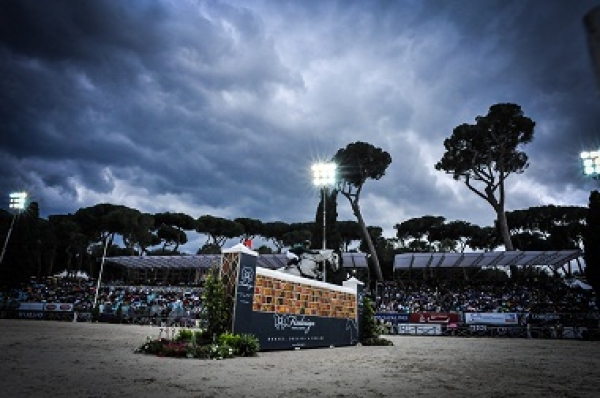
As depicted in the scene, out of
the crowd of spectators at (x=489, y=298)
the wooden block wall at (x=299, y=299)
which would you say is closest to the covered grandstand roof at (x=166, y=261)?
the crowd of spectators at (x=489, y=298)

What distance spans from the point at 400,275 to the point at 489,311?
799 inches

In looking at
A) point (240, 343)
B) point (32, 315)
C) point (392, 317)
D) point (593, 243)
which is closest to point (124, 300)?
point (32, 315)

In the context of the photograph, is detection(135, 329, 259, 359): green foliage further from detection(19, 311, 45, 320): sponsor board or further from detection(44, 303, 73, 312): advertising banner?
detection(19, 311, 45, 320): sponsor board

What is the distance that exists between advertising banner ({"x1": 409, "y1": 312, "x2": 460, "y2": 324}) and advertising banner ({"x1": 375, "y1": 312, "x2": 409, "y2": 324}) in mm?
554

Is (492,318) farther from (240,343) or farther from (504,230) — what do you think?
(240,343)

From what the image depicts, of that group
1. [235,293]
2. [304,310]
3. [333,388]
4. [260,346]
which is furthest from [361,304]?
[333,388]

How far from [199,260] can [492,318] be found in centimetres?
2906

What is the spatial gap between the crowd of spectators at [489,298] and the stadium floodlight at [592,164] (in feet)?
33.6

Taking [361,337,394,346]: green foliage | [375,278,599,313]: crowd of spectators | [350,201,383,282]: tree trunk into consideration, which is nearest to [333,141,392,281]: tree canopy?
[350,201,383,282]: tree trunk

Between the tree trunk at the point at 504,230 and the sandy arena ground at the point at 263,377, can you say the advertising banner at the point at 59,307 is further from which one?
the tree trunk at the point at 504,230

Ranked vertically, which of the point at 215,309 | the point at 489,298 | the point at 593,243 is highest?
the point at 593,243

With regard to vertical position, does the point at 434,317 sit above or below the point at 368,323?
above

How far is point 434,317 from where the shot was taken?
91.8 feet

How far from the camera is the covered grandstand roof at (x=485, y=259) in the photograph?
33906 millimetres
